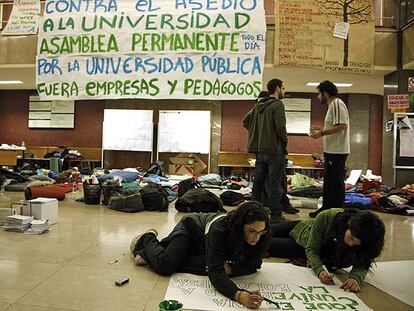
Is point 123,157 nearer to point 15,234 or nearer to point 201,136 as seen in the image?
point 201,136

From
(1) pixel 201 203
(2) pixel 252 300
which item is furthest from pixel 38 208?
(2) pixel 252 300

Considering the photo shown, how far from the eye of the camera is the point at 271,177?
4.09 meters

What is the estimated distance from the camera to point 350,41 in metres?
6.06

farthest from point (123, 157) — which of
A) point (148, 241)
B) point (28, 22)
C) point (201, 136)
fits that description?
point (148, 241)

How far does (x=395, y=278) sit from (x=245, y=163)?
7745 mm

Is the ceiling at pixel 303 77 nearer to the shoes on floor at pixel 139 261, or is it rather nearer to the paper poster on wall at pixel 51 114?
the paper poster on wall at pixel 51 114

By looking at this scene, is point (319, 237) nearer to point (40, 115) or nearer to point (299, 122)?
point (299, 122)

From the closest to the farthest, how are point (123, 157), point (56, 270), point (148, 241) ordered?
point (56, 270) < point (148, 241) < point (123, 157)

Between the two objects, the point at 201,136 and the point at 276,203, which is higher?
the point at 201,136

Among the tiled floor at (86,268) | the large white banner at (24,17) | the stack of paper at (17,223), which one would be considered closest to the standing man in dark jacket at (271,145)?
the tiled floor at (86,268)

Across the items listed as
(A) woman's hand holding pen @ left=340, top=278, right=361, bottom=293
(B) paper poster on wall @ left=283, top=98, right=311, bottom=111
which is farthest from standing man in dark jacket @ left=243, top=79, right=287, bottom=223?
(B) paper poster on wall @ left=283, top=98, right=311, bottom=111

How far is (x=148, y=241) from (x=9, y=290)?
0.92m

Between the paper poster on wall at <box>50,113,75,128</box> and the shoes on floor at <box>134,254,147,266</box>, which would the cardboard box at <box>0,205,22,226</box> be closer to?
the shoes on floor at <box>134,254,147,266</box>

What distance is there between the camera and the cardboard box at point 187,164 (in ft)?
34.2
